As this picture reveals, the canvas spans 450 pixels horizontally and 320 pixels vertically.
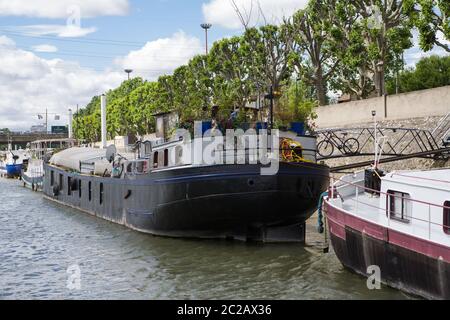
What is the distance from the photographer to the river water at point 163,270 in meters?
14.9

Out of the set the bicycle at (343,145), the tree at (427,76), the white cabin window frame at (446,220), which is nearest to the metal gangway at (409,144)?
the bicycle at (343,145)

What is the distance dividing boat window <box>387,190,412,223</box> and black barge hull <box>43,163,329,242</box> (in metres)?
5.60

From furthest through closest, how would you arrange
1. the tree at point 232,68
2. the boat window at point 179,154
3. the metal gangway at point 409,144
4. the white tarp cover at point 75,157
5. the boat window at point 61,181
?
the tree at point 232,68, the boat window at point 61,181, the white tarp cover at point 75,157, the metal gangway at point 409,144, the boat window at point 179,154

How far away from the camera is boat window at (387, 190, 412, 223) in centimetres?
1376

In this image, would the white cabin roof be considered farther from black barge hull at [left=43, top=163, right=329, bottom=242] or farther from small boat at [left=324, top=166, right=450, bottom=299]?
black barge hull at [left=43, top=163, right=329, bottom=242]

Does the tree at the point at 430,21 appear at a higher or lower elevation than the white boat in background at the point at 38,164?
higher

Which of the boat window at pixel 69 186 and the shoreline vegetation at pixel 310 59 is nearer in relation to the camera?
the shoreline vegetation at pixel 310 59

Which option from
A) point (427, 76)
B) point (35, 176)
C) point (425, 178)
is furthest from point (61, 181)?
point (427, 76)

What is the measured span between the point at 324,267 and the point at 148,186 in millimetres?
8286

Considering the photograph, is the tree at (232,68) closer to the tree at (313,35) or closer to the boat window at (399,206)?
the tree at (313,35)

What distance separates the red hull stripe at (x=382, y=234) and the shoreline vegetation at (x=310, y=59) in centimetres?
649

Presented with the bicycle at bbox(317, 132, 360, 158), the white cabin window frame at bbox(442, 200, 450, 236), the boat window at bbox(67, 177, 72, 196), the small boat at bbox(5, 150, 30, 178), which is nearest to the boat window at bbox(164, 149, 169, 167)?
the bicycle at bbox(317, 132, 360, 158)

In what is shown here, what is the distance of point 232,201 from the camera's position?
1972cm
